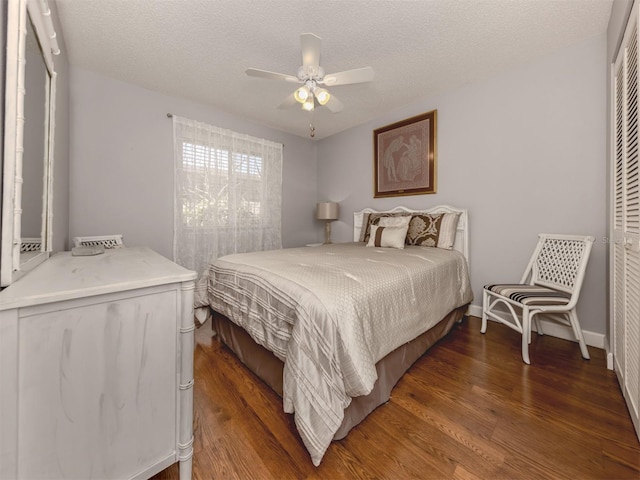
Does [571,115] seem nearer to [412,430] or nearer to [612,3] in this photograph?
[612,3]

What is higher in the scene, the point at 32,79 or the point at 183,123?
the point at 183,123

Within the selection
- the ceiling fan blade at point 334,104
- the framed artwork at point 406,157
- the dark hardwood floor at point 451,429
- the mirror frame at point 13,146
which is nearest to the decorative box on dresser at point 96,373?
the mirror frame at point 13,146

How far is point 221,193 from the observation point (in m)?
3.44

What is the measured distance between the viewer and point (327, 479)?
1.03 m

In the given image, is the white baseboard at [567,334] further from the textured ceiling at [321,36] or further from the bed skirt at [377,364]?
the textured ceiling at [321,36]

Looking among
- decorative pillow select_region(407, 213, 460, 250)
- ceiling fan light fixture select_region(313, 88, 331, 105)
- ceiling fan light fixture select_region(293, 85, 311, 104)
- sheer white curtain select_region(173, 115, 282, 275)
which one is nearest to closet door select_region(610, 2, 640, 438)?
decorative pillow select_region(407, 213, 460, 250)

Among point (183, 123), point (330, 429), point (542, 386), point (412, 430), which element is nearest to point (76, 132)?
point (183, 123)

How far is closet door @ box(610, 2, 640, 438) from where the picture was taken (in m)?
1.26

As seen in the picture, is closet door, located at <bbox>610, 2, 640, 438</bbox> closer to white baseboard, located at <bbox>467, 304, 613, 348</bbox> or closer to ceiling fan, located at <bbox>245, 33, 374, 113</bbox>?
white baseboard, located at <bbox>467, 304, 613, 348</bbox>

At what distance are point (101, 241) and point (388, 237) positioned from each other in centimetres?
289

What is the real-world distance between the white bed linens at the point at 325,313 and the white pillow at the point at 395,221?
2.86 feet

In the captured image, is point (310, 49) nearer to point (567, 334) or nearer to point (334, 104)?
point (334, 104)

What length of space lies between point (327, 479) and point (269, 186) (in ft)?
11.4

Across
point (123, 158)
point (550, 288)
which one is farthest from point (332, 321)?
point (123, 158)
